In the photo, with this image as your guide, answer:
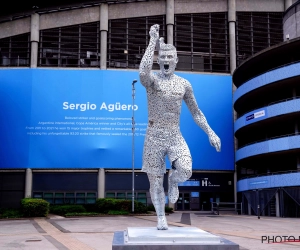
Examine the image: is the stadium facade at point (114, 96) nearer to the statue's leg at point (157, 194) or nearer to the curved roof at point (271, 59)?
the curved roof at point (271, 59)

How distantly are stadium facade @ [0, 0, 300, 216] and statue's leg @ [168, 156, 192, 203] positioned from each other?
25.8 meters

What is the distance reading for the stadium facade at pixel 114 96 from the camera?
37.1 meters

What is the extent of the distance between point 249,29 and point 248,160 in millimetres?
13507

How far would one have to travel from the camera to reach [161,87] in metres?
8.59

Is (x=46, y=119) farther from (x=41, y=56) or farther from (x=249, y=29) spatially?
(x=249, y=29)

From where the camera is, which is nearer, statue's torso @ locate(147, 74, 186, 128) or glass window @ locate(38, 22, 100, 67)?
statue's torso @ locate(147, 74, 186, 128)

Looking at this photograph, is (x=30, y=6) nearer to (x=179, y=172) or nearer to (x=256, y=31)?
(x=256, y=31)

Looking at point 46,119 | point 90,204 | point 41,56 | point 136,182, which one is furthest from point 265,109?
point 41,56

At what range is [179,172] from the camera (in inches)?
328

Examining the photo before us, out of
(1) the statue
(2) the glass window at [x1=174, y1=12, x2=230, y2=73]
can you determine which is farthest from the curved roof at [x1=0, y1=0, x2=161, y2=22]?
(1) the statue

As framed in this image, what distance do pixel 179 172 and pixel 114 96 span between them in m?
30.5

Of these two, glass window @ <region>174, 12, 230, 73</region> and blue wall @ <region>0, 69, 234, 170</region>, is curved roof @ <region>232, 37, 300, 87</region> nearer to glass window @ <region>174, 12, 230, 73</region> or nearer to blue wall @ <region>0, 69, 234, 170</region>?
glass window @ <region>174, 12, 230, 73</region>

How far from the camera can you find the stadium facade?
37062 millimetres

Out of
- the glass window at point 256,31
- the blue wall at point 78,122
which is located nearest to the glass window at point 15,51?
the blue wall at point 78,122
